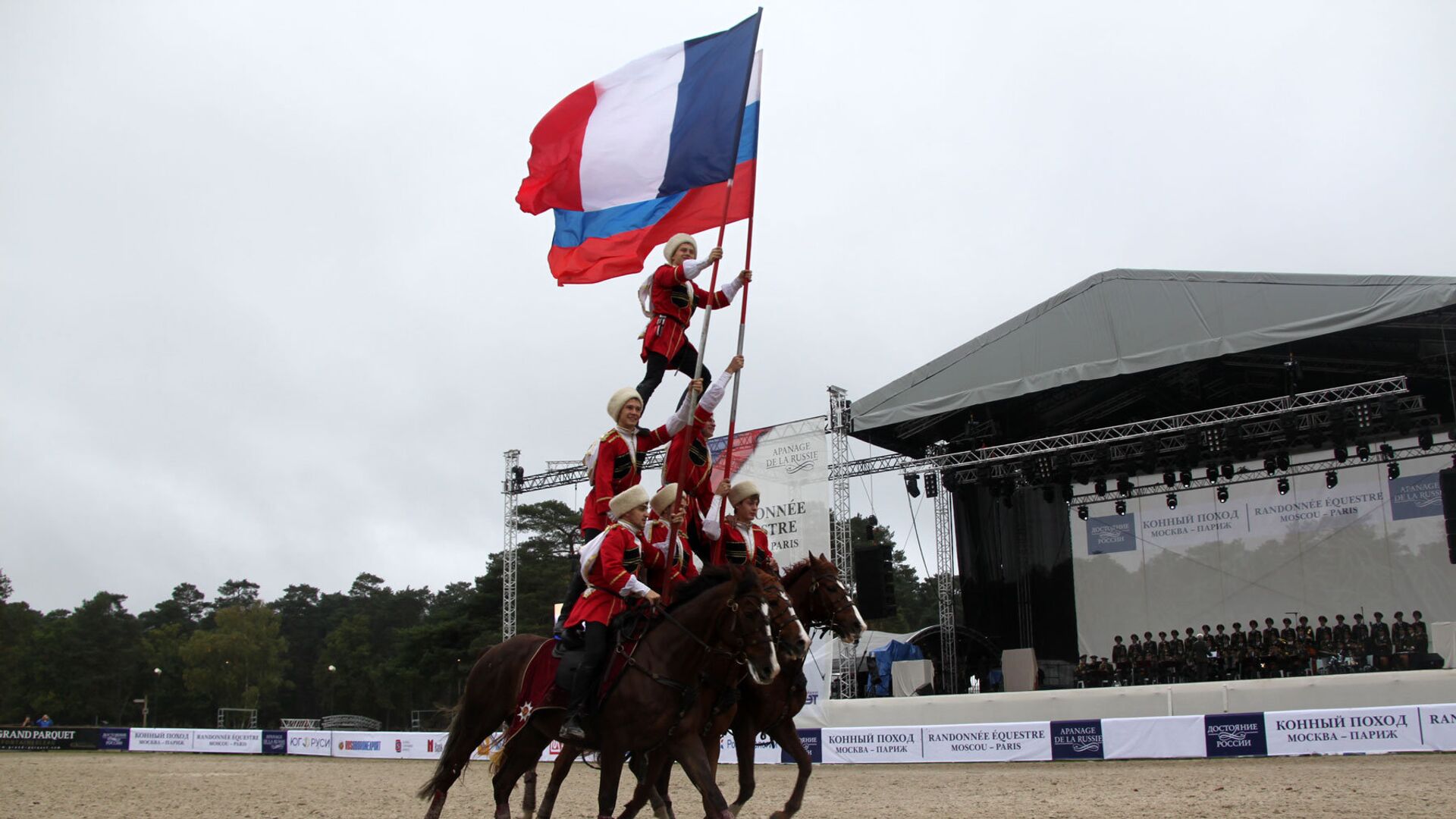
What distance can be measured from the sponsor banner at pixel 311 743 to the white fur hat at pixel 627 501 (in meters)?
26.0

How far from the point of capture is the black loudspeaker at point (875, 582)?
893 inches

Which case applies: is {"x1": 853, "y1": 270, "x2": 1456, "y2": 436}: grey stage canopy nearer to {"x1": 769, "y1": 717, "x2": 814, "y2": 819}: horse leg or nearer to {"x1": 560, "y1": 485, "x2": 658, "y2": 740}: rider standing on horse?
{"x1": 769, "y1": 717, "x2": 814, "y2": 819}: horse leg

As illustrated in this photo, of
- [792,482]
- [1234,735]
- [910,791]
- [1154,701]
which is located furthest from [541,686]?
[792,482]

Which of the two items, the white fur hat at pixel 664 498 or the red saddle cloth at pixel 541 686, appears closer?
the red saddle cloth at pixel 541 686

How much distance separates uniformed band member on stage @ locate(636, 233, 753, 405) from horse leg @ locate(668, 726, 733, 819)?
2.72 m

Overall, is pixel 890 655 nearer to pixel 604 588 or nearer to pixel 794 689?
pixel 794 689

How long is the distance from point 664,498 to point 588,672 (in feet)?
5.14

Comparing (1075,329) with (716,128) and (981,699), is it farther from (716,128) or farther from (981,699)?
(716,128)

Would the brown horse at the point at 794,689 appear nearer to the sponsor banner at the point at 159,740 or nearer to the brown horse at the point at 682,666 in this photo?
the brown horse at the point at 682,666

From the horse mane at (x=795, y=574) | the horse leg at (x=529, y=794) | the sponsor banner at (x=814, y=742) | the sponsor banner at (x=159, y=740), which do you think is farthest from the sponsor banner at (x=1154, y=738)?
the sponsor banner at (x=159, y=740)

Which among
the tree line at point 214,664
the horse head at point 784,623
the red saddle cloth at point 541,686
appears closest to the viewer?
the horse head at point 784,623

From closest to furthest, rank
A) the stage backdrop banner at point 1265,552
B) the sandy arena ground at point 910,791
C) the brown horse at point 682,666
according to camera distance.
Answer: the brown horse at point 682,666
the sandy arena ground at point 910,791
the stage backdrop banner at point 1265,552

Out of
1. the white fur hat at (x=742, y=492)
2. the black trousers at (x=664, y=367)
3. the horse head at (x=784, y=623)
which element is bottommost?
the horse head at (x=784, y=623)

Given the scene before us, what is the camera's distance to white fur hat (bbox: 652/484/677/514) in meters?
8.48
